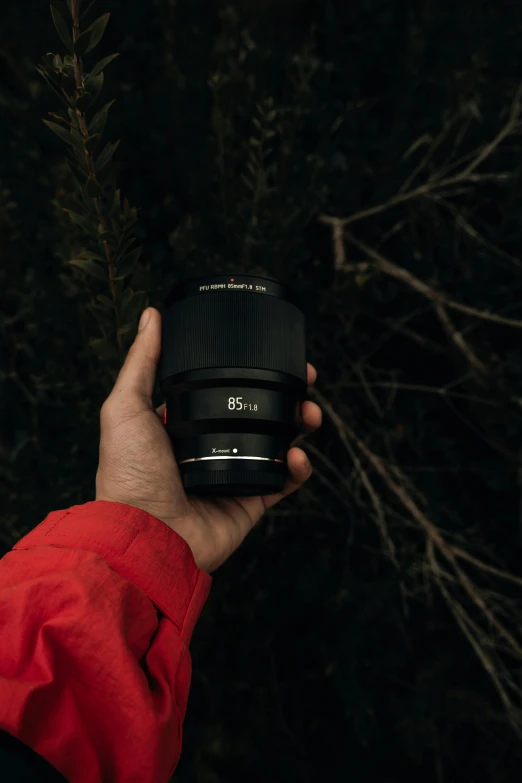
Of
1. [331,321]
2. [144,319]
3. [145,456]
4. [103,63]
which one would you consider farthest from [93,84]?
[331,321]

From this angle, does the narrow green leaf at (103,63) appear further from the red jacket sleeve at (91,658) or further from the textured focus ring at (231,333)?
the red jacket sleeve at (91,658)

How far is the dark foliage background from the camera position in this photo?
48.2 inches

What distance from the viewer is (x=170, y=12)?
1.22 meters

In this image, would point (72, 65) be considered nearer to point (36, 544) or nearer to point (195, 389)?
point (195, 389)

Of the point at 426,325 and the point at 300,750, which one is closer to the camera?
the point at 300,750

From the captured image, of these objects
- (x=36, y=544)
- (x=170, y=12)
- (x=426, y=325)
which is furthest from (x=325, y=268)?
(x=36, y=544)

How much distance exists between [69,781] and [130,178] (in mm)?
1195

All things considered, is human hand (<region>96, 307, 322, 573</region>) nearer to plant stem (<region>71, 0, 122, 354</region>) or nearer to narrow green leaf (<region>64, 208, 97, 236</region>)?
plant stem (<region>71, 0, 122, 354</region>)

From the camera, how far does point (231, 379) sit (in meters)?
0.96

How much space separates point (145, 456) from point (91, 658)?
16.7 inches

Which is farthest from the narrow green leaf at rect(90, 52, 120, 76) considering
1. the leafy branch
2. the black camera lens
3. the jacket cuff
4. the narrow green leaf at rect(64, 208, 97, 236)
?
the jacket cuff

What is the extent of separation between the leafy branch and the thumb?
33 mm

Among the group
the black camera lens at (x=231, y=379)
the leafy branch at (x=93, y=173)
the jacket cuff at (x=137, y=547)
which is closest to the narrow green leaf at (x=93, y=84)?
the leafy branch at (x=93, y=173)

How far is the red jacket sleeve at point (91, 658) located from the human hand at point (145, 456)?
23 centimetres
